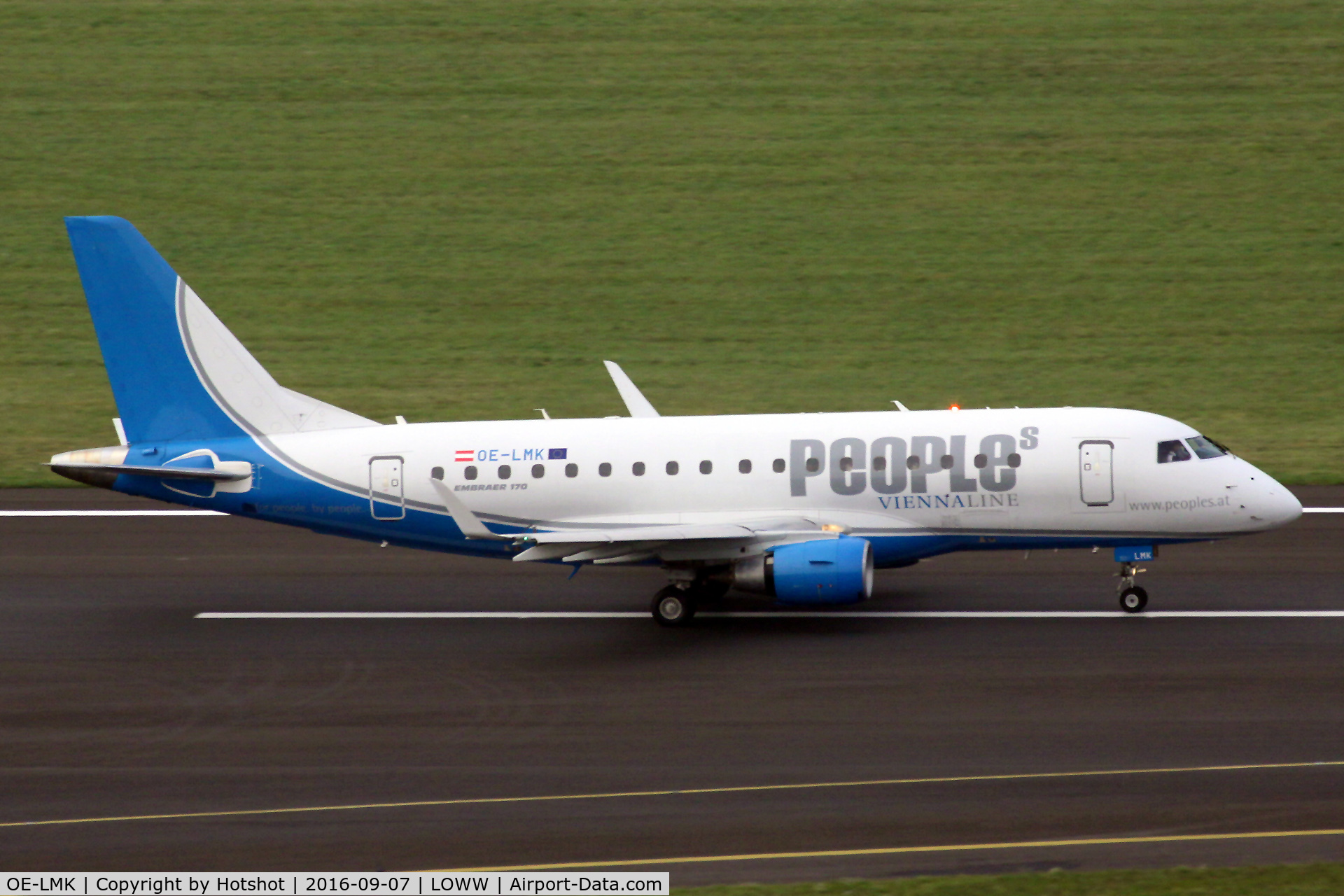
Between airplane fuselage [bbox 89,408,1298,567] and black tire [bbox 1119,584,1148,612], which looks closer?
airplane fuselage [bbox 89,408,1298,567]

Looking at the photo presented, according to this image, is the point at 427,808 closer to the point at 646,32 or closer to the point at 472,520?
the point at 472,520

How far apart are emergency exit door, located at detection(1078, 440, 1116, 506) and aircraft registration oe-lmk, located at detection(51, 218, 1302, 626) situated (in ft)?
0.08

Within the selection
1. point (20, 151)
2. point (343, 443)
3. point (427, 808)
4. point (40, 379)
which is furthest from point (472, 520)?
point (20, 151)

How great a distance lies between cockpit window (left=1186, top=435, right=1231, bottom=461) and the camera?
2342cm

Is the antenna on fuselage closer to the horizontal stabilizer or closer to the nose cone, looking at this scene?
the horizontal stabilizer

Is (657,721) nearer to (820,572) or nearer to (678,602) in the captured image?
(820,572)

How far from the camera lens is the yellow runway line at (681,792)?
53.2 feet

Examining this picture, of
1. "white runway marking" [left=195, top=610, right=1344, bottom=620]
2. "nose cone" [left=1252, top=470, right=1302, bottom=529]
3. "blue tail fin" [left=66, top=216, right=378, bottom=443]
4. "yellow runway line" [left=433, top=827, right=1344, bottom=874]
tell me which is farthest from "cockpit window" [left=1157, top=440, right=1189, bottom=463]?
"blue tail fin" [left=66, top=216, right=378, bottom=443]

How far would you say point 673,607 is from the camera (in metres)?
23.4

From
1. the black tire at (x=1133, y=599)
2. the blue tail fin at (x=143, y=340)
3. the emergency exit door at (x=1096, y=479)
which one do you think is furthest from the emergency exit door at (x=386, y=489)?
the black tire at (x=1133, y=599)

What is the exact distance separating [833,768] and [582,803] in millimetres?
→ 2934

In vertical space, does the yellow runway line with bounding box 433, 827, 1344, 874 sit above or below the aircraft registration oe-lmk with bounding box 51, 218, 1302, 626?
below

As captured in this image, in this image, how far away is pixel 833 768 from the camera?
1730cm

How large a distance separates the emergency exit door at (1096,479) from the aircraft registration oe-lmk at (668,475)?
0.02 m
